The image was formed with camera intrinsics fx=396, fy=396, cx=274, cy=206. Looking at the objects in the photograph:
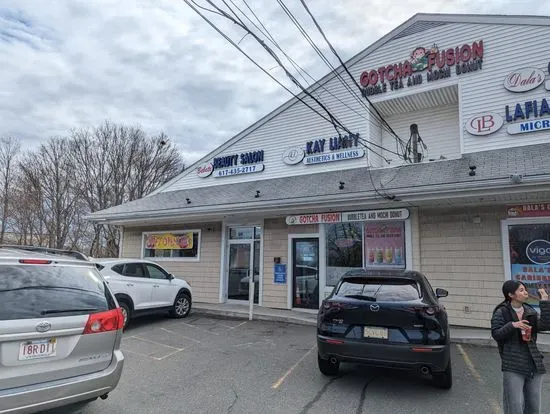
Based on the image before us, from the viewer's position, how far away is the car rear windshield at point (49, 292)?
3.39 metres

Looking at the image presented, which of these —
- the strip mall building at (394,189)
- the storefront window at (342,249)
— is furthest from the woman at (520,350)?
the storefront window at (342,249)

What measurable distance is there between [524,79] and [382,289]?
8911mm

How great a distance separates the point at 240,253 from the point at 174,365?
275 inches

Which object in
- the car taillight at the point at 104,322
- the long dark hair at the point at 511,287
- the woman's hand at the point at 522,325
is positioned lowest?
the car taillight at the point at 104,322

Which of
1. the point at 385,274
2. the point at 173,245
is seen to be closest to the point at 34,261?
the point at 385,274

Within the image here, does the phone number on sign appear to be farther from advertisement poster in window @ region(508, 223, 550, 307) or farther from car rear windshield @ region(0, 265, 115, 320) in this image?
car rear windshield @ region(0, 265, 115, 320)

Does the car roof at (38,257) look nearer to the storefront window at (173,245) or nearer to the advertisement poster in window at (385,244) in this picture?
the advertisement poster in window at (385,244)

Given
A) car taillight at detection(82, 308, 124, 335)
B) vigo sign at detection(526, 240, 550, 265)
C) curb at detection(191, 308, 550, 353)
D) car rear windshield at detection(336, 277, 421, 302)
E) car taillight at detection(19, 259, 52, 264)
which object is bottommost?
curb at detection(191, 308, 550, 353)

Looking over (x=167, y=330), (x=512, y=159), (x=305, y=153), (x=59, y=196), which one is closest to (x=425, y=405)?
(x=167, y=330)

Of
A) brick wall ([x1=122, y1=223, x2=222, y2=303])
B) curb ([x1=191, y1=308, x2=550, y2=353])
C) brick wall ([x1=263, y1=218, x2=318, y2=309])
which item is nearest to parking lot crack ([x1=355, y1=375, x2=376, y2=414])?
curb ([x1=191, y1=308, x2=550, y2=353])

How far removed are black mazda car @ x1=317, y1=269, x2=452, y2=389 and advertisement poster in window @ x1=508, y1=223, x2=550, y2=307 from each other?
4.91m

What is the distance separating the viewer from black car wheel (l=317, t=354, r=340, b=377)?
5810mm

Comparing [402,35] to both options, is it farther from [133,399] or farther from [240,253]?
[133,399]

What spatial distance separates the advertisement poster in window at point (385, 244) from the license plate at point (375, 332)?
18.6 ft
